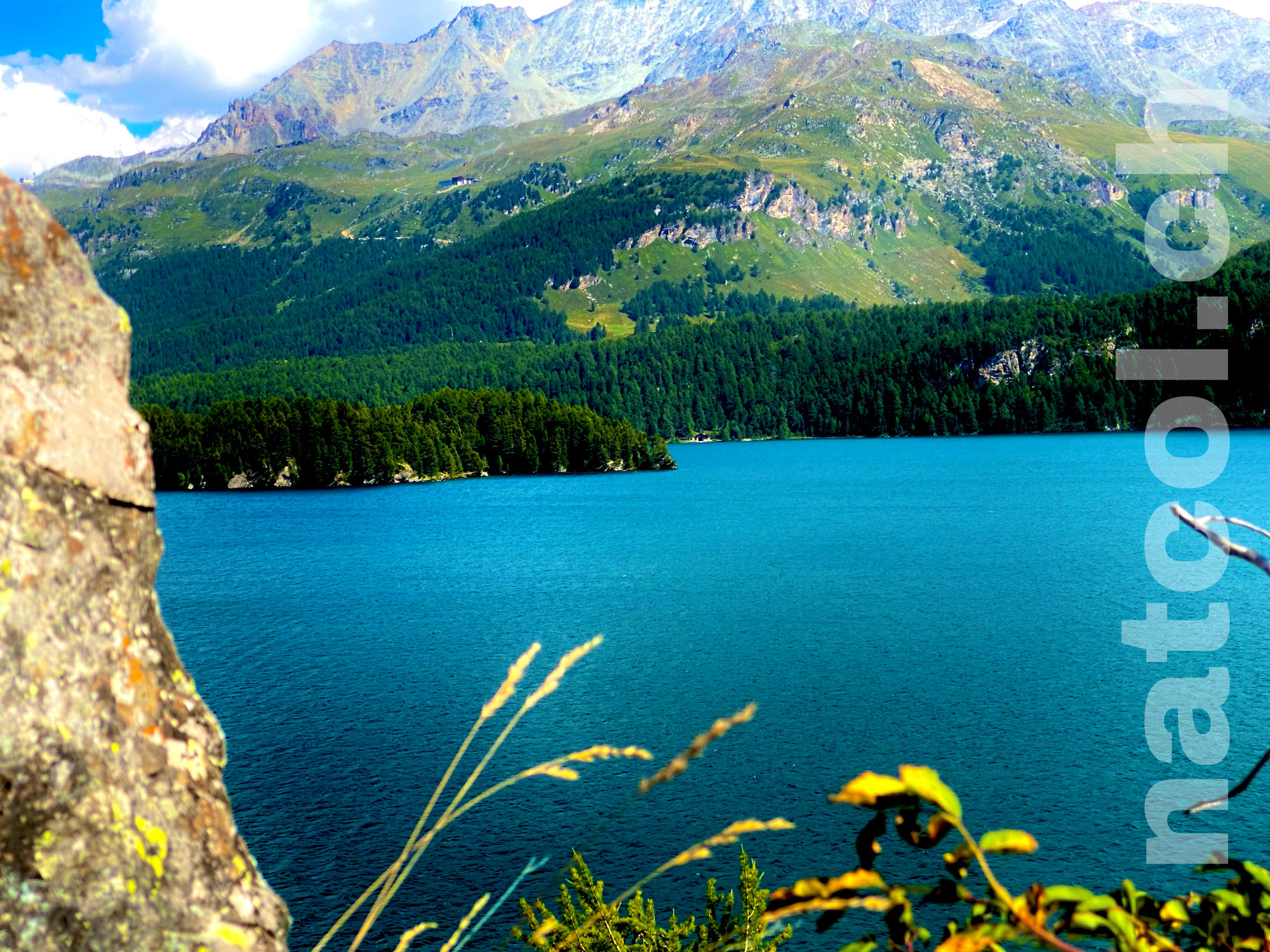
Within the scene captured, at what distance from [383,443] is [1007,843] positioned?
152 m

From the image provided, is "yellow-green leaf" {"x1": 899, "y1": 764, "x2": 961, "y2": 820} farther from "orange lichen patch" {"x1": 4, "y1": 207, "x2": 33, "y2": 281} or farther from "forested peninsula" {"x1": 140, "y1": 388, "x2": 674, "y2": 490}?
"forested peninsula" {"x1": 140, "y1": 388, "x2": 674, "y2": 490}

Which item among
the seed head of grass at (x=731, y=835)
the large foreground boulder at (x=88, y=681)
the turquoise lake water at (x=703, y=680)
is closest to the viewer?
the large foreground boulder at (x=88, y=681)

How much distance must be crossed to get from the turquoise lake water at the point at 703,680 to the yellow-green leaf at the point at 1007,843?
1727 cm

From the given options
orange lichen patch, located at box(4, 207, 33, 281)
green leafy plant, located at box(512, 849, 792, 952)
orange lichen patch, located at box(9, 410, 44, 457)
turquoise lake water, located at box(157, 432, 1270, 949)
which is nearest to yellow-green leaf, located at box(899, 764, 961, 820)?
orange lichen patch, located at box(9, 410, 44, 457)

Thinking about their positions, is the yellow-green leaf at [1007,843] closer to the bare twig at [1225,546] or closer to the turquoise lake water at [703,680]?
the bare twig at [1225,546]

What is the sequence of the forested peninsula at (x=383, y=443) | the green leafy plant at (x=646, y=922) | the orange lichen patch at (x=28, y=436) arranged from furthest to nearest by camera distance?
the forested peninsula at (x=383, y=443) → the green leafy plant at (x=646, y=922) → the orange lichen patch at (x=28, y=436)

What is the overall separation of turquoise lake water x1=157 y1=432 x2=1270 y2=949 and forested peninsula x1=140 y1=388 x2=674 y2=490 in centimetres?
5744

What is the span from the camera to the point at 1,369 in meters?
2.76

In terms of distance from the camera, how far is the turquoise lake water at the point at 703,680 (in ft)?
84.2

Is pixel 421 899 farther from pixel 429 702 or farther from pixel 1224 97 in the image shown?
pixel 1224 97

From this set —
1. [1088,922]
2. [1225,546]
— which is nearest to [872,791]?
[1088,922]

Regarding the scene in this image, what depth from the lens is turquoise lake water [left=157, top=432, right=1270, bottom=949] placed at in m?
25.7

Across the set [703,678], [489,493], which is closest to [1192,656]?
[703,678]

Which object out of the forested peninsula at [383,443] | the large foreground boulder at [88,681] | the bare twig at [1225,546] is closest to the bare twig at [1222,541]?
the bare twig at [1225,546]
